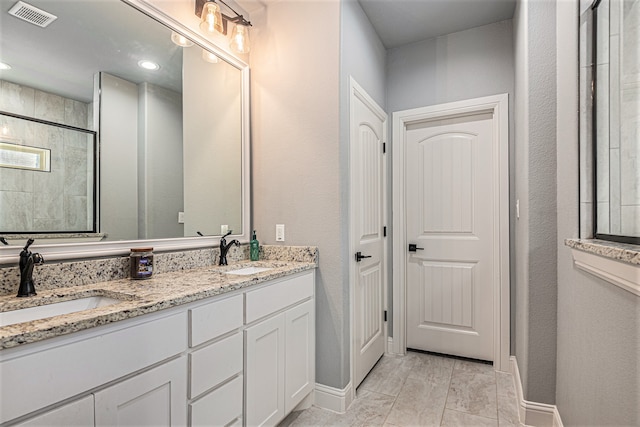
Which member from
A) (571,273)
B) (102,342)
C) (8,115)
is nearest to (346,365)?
(571,273)

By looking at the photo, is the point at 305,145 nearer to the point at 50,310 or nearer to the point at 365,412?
the point at 50,310

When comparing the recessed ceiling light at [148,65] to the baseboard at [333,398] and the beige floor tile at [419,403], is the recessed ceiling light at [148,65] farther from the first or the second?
the beige floor tile at [419,403]

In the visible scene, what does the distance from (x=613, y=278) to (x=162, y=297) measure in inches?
58.2

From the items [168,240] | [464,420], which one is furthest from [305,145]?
[464,420]

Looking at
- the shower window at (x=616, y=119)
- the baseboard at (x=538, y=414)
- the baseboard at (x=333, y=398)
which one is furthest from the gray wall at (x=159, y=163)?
the baseboard at (x=538, y=414)

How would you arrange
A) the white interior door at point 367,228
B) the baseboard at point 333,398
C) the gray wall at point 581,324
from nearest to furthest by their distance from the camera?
the gray wall at point 581,324
the baseboard at point 333,398
the white interior door at point 367,228

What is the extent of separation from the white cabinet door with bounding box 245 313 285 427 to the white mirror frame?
0.67m

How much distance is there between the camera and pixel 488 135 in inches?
105

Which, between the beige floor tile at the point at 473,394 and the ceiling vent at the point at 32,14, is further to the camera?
the beige floor tile at the point at 473,394

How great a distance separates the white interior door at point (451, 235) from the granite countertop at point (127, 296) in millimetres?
1440

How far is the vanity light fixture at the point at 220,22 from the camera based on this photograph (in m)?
1.90

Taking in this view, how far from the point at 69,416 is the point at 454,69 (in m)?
3.10

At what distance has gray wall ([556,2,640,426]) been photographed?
97 cm

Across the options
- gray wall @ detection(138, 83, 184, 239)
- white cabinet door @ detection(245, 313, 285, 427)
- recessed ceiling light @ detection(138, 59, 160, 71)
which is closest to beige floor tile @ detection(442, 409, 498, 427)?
white cabinet door @ detection(245, 313, 285, 427)
